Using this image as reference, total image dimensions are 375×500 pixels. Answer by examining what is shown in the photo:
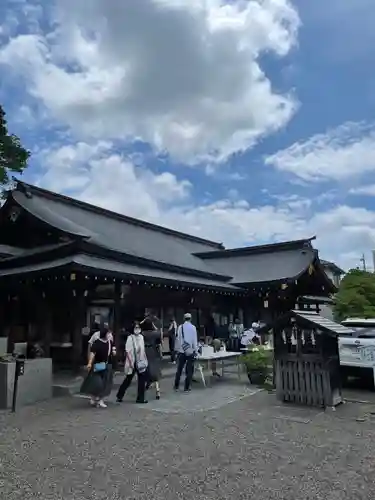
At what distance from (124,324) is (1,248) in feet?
15.7

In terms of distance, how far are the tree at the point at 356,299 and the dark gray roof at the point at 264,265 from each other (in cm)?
349

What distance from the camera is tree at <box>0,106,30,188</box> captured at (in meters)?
13.2

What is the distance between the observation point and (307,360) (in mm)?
7602

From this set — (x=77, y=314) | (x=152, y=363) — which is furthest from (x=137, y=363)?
(x=77, y=314)

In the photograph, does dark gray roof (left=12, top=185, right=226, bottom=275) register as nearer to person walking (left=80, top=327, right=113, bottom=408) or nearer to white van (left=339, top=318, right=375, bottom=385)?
person walking (left=80, top=327, right=113, bottom=408)

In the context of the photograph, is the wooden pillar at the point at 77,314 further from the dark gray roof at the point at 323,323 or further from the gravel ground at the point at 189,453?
the dark gray roof at the point at 323,323

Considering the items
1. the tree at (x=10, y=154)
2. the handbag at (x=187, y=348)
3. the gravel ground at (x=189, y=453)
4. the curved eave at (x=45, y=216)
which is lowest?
the gravel ground at (x=189, y=453)

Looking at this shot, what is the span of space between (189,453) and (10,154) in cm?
1165

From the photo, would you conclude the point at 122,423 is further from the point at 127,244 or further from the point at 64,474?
the point at 127,244

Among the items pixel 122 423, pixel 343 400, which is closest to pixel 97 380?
pixel 122 423

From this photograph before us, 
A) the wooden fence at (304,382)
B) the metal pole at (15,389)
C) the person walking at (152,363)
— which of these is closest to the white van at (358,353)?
the wooden fence at (304,382)

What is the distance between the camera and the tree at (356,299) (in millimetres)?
19812

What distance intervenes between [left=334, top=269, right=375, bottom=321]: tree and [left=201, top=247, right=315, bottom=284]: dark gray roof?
11.5 feet

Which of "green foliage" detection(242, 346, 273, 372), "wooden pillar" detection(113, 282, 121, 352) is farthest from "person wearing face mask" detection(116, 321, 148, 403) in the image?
"wooden pillar" detection(113, 282, 121, 352)
